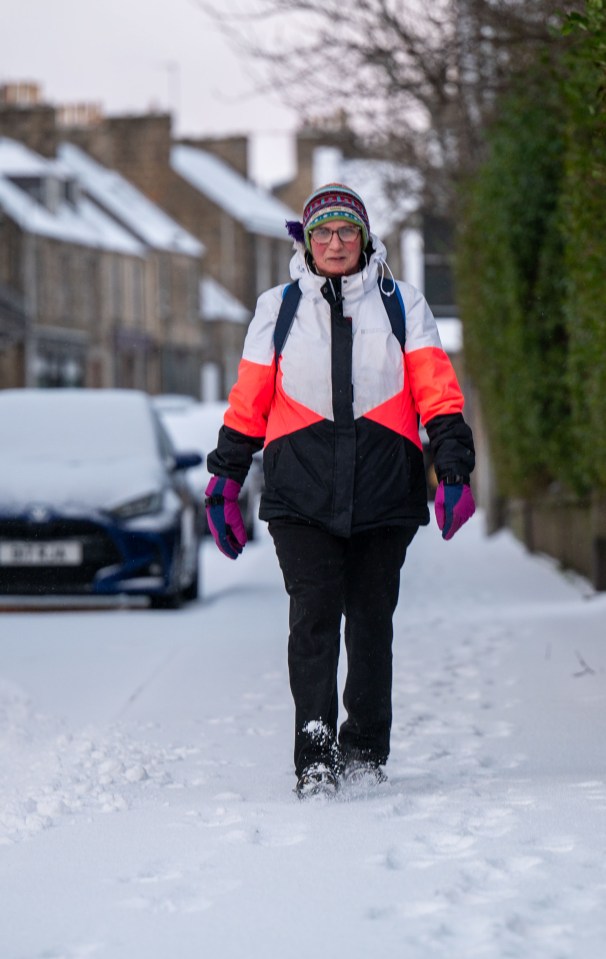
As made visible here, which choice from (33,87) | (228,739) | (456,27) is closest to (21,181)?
(33,87)

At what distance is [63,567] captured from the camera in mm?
12719

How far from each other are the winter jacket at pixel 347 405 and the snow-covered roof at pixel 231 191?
65.1 metres

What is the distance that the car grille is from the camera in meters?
12.7

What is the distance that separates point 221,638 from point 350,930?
7.03 meters

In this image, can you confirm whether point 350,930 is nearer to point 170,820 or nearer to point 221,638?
point 170,820

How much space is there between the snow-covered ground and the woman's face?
1535mm

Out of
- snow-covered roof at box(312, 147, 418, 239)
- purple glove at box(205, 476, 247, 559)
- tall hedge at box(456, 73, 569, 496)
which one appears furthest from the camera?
snow-covered roof at box(312, 147, 418, 239)

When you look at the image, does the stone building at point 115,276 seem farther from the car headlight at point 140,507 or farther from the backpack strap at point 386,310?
the backpack strap at point 386,310

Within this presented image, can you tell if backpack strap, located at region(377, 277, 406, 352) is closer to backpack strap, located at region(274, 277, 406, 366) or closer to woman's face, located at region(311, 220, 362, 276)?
backpack strap, located at region(274, 277, 406, 366)

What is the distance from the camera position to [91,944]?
3992mm

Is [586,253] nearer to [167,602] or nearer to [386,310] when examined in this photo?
[167,602]

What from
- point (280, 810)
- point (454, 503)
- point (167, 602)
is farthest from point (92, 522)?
point (280, 810)

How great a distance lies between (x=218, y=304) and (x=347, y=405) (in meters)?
67.1

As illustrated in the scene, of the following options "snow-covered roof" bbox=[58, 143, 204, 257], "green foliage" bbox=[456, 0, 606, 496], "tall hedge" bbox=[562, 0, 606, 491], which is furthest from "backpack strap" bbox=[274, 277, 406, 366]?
"snow-covered roof" bbox=[58, 143, 204, 257]
